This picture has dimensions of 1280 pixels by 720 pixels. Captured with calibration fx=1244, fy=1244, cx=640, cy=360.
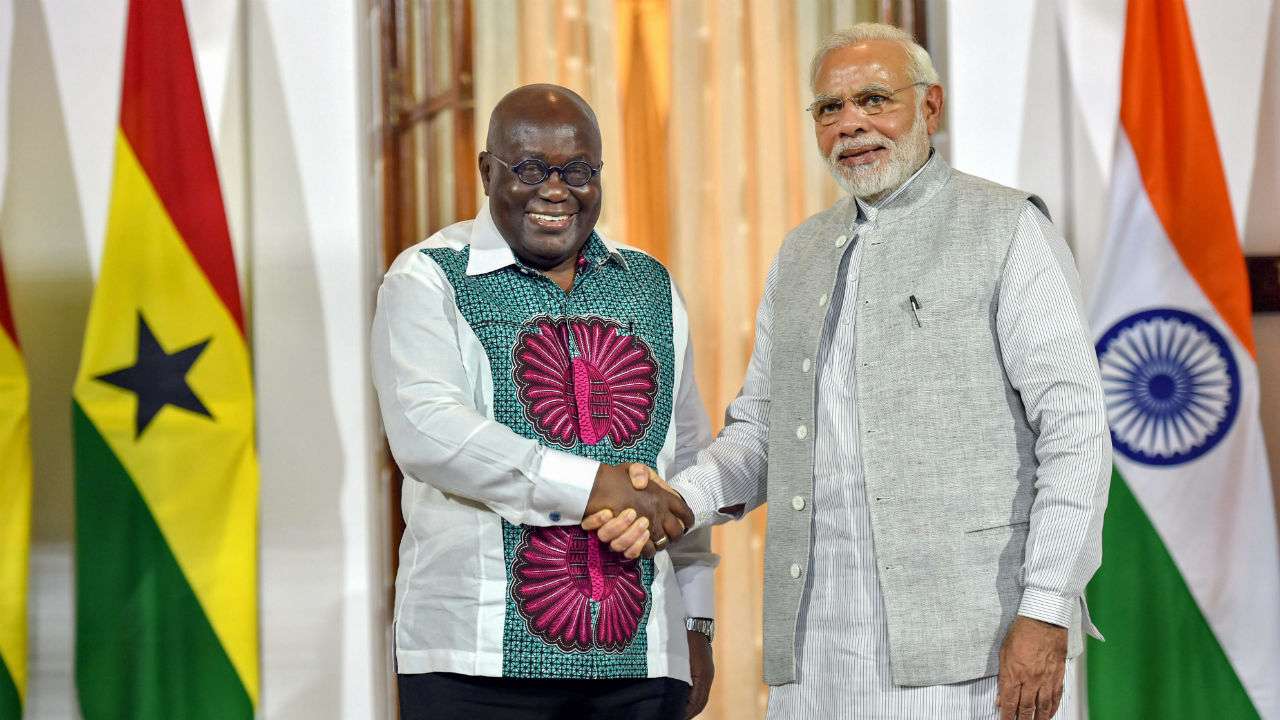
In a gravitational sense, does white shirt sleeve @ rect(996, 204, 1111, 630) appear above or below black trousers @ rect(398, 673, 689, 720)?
above

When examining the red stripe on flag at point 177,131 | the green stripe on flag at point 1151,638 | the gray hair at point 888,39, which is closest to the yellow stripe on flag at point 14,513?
the red stripe on flag at point 177,131

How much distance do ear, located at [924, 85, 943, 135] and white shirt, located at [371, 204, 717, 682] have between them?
2.00 feet

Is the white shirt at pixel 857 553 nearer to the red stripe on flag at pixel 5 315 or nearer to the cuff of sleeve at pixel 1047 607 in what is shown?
the cuff of sleeve at pixel 1047 607

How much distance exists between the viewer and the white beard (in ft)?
7.16

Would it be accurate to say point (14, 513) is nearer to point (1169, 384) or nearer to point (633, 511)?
point (633, 511)

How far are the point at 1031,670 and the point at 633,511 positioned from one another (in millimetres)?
677

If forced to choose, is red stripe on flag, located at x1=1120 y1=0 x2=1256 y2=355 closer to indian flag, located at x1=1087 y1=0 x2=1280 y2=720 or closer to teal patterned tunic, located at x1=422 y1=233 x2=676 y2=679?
indian flag, located at x1=1087 y1=0 x2=1280 y2=720

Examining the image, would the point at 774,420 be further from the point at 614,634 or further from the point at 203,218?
the point at 203,218

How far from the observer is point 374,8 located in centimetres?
368

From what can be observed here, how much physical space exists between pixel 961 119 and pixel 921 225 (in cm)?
168

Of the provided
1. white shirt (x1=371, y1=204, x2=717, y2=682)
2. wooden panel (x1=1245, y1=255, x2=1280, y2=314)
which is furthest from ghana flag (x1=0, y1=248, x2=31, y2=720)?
wooden panel (x1=1245, y1=255, x2=1280, y2=314)

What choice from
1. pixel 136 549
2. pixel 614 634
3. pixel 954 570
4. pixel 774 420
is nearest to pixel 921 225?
pixel 774 420

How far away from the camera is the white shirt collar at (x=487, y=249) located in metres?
2.23

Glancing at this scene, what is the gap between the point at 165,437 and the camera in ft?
11.3
